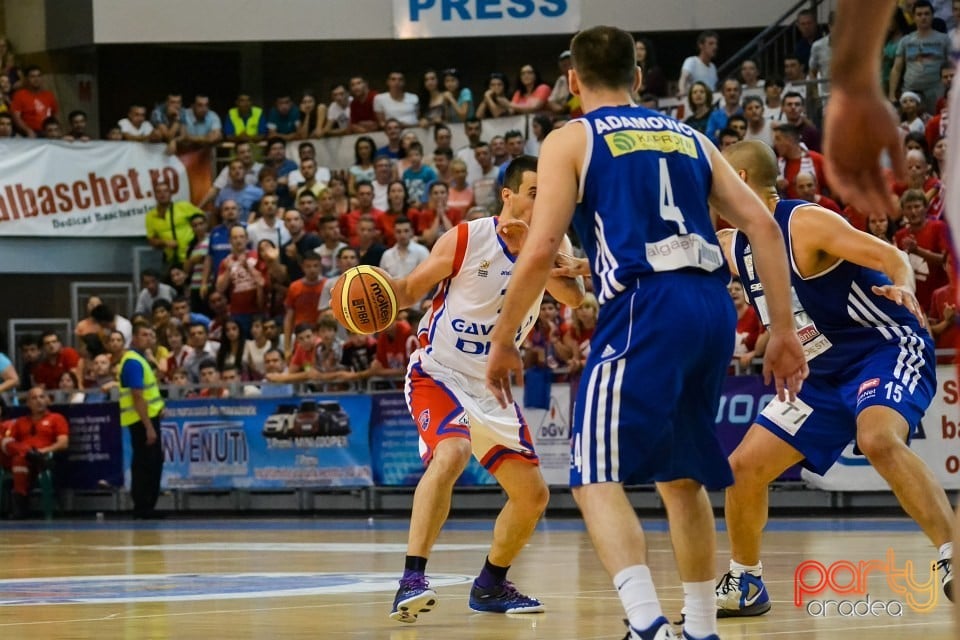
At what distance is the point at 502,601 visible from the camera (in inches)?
312

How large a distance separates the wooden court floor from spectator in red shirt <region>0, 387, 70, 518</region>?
4.32 metres

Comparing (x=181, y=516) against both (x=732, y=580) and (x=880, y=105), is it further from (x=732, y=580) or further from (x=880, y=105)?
(x=880, y=105)

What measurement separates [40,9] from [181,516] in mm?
11379

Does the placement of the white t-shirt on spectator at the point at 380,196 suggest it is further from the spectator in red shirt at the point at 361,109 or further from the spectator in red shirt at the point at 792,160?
the spectator in red shirt at the point at 792,160

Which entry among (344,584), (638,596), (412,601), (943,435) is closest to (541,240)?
(638,596)

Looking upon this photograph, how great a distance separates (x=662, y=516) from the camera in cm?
1600

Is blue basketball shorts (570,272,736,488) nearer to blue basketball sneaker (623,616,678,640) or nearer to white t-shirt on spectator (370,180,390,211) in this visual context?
blue basketball sneaker (623,616,678,640)

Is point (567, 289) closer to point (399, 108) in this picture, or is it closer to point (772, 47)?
point (399, 108)

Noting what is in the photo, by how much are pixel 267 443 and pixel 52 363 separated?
430cm

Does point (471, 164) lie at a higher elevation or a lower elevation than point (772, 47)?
lower

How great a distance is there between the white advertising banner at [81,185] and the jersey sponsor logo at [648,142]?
19.9 m

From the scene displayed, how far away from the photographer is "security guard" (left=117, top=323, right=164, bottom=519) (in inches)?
727

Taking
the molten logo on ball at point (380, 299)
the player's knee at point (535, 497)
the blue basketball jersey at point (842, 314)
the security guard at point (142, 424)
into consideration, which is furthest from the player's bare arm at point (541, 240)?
the security guard at point (142, 424)

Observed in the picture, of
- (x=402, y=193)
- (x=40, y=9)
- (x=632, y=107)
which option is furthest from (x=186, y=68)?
(x=632, y=107)
